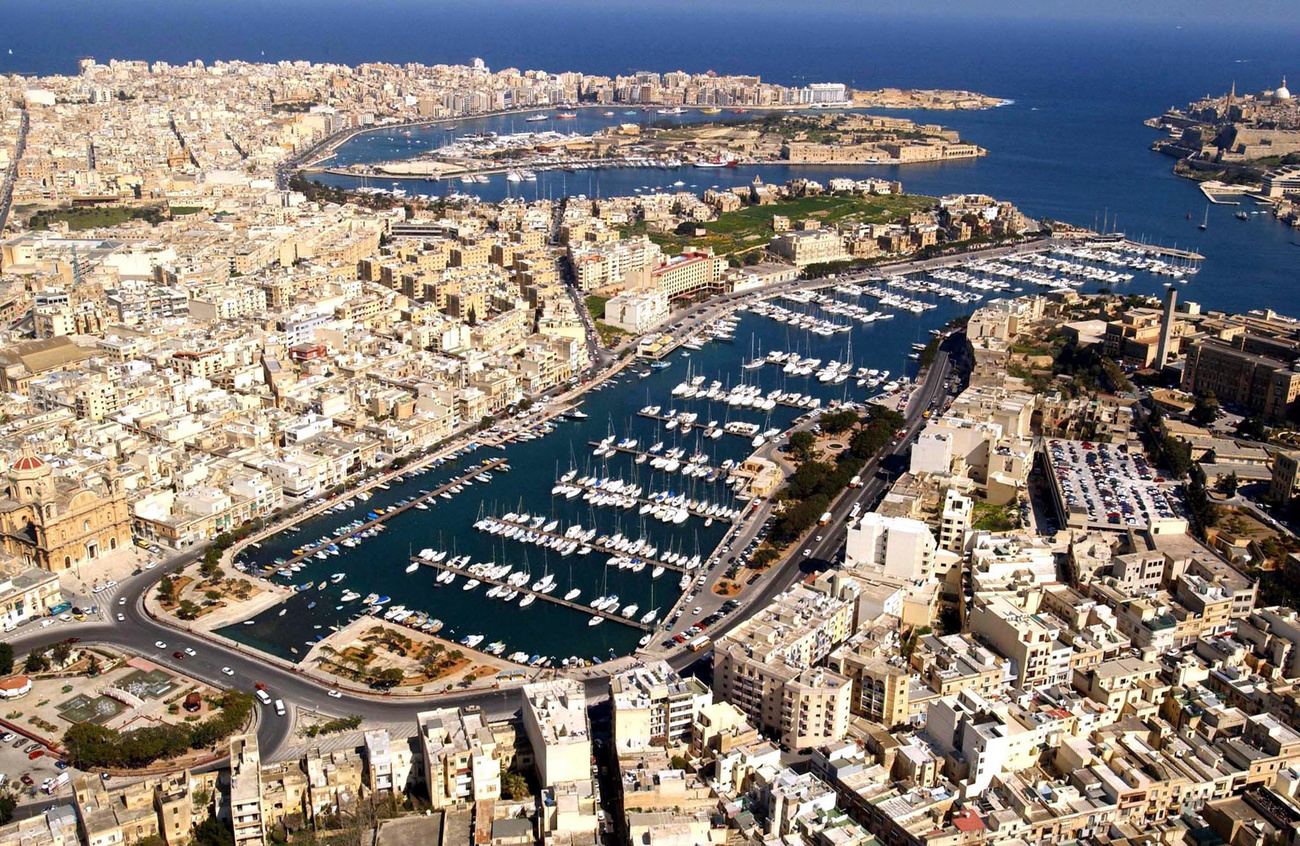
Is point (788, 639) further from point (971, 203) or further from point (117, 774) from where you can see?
point (971, 203)

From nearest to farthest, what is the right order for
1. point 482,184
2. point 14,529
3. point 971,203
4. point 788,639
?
point 788,639
point 14,529
point 971,203
point 482,184

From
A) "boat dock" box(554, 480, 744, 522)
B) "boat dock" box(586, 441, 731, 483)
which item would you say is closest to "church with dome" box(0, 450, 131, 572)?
"boat dock" box(554, 480, 744, 522)

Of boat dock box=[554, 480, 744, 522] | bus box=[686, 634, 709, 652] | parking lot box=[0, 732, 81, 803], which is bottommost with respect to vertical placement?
parking lot box=[0, 732, 81, 803]

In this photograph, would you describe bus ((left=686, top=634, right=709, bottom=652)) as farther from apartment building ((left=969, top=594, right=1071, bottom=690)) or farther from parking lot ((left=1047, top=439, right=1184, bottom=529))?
parking lot ((left=1047, top=439, right=1184, bottom=529))

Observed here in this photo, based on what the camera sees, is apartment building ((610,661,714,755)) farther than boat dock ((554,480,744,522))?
No

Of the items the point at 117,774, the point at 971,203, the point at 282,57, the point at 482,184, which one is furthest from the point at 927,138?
the point at 282,57

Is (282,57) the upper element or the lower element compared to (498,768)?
upper

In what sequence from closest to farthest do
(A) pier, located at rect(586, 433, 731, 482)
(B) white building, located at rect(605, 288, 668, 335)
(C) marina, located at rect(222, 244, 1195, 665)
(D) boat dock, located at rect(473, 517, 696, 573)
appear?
(C) marina, located at rect(222, 244, 1195, 665)
(D) boat dock, located at rect(473, 517, 696, 573)
(A) pier, located at rect(586, 433, 731, 482)
(B) white building, located at rect(605, 288, 668, 335)

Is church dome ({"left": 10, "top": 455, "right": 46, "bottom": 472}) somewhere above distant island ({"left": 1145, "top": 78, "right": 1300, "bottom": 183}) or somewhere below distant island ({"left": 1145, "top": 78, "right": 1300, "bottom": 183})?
below
